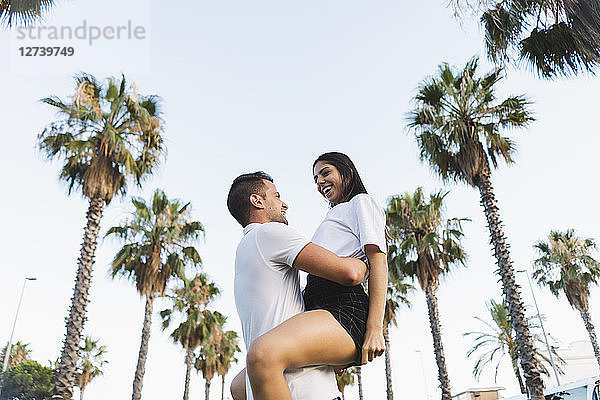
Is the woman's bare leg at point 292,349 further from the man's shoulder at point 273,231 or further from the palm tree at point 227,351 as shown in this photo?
the palm tree at point 227,351

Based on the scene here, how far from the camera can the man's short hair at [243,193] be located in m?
2.54

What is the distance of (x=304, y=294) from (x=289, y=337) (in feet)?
1.80

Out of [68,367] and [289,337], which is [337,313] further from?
[68,367]

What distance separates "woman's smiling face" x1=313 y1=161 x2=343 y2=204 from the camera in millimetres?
2877

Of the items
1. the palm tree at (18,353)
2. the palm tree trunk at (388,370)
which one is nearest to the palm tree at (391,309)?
the palm tree trunk at (388,370)

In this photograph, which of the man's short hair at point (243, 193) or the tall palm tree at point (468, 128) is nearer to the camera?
the man's short hair at point (243, 193)

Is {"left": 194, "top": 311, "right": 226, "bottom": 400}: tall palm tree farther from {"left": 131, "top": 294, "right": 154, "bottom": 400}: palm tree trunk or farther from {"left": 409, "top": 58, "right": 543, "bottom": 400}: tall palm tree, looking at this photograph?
{"left": 409, "top": 58, "right": 543, "bottom": 400}: tall palm tree

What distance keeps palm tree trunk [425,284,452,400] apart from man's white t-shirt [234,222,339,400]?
18754 mm

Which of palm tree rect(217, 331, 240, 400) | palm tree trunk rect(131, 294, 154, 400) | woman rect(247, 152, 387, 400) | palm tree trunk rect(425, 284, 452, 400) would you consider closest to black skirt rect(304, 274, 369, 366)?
woman rect(247, 152, 387, 400)

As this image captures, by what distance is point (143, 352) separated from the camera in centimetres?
2020

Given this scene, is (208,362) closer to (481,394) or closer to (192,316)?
(192,316)

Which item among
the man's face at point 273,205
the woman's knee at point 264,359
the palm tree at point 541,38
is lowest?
the woman's knee at point 264,359

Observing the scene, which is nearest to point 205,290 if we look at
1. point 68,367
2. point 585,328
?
point 68,367

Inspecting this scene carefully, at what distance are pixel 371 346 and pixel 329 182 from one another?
1.11 meters
